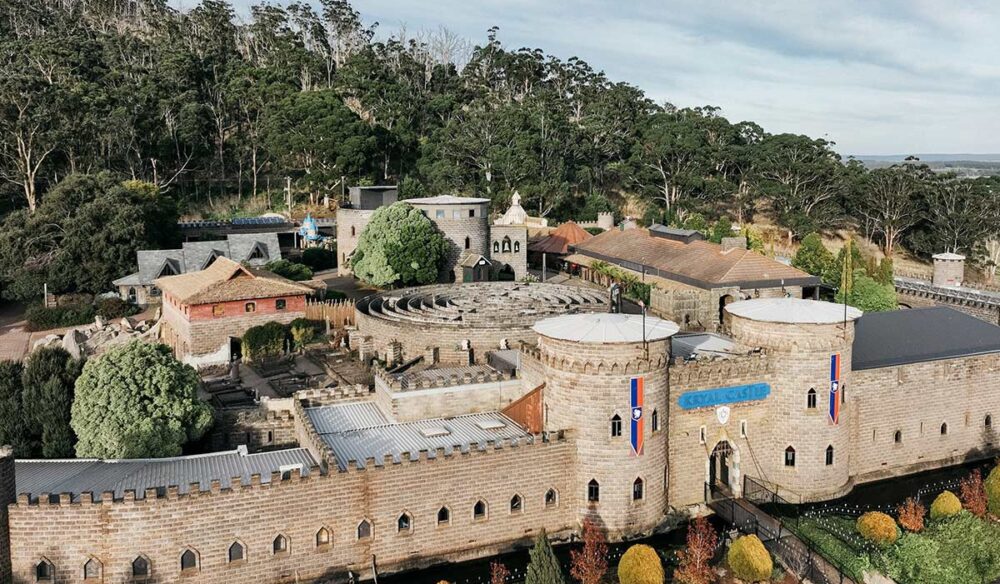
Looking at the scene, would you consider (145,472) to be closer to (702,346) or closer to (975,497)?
(702,346)

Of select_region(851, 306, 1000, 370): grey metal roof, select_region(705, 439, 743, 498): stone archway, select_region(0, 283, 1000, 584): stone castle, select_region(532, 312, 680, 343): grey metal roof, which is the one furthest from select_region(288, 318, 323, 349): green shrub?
select_region(851, 306, 1000, 370): grey metal roof

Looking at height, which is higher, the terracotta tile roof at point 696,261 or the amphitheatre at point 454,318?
the terracotta tile roof at point 696,261

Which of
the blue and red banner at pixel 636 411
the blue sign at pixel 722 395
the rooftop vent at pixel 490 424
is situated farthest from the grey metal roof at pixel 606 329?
the rooftop vent at pixel 490 424

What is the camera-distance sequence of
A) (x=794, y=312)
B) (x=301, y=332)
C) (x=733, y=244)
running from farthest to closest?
(x=733, y=244)
(x=301, y=332)
(x=794, y=312)

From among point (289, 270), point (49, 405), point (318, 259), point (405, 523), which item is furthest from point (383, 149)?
point (405, 523)

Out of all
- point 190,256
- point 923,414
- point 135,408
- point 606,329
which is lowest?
point 923,414

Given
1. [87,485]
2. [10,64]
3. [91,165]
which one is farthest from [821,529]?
[10,64]

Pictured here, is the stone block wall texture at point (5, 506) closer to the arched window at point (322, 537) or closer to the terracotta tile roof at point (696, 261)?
the arched window at point (322, 537)
